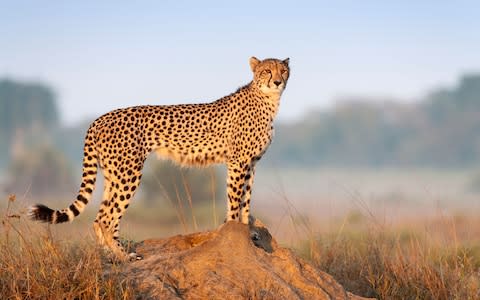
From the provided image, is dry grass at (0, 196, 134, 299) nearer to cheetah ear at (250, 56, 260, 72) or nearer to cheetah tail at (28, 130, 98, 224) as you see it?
cheetah tail at (28, 130, 98, 224)

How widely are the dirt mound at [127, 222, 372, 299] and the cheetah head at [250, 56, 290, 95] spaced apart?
1.63 m

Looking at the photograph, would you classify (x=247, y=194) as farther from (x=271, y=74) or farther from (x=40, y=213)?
(x=40, y=213)

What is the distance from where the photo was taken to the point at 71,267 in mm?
4379

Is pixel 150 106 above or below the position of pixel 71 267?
above

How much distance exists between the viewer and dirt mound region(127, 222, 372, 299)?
431 cm

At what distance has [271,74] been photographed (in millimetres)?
6082

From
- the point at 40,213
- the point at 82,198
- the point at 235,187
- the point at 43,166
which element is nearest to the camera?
the point at 40,213

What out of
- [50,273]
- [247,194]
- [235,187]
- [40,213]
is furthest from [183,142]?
[50,273]

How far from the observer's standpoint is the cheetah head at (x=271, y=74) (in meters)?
6.04

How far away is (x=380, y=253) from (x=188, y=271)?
7.73 feet

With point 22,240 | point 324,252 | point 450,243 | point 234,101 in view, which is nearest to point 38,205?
point 22,240

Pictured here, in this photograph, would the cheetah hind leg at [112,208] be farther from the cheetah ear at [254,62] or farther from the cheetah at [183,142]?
the cheetah ear at [254,62]

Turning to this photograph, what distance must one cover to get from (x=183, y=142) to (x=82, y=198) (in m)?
0.92

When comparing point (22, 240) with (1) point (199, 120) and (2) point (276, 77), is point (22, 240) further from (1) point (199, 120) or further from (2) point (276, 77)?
(2) point (276, 77)
